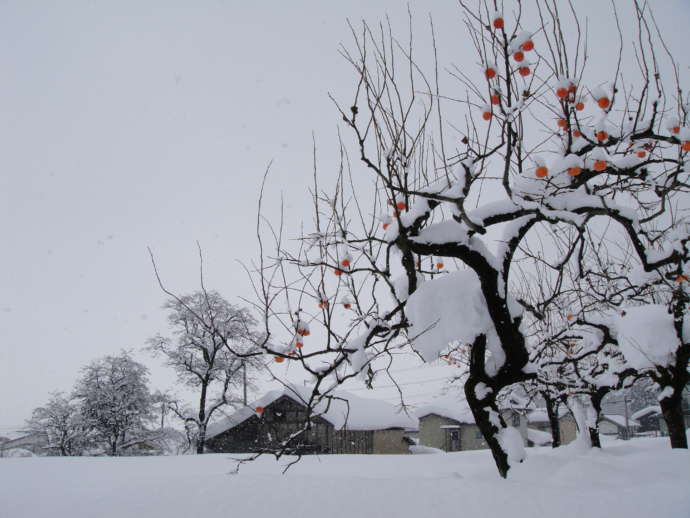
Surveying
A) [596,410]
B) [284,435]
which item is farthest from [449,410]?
[596,410]

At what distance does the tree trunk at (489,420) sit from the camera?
3.28 m

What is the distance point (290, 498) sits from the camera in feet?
8.75

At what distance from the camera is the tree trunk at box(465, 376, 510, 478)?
3277 millimetres

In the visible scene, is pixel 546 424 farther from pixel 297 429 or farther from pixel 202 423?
pixel 202 423

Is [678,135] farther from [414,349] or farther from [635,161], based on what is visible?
[414,349]

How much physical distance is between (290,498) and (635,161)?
3927mm

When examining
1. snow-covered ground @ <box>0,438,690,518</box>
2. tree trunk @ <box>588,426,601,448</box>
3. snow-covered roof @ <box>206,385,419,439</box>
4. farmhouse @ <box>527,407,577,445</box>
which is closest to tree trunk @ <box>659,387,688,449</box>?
tree trunk @ <box>588,426,601,448</box>

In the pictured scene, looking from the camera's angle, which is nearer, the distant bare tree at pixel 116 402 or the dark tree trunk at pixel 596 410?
the dark tree trunk at pixel 596 410

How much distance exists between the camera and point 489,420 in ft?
11.0

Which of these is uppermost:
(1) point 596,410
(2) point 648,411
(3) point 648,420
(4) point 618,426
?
(1) point 596,410

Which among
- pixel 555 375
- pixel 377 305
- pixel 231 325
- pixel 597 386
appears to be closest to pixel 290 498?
pixel 377 305

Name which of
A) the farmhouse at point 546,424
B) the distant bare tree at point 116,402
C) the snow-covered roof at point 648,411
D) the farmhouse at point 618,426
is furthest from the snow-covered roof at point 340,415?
the snow-covered roof at point 648,411

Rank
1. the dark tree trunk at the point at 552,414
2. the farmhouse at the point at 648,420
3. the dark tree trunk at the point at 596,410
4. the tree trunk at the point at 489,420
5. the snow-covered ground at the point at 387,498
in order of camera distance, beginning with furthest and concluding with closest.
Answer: the farmhouse at the point at 648,420 < the dark tree trunk at the point at 552,414 < the dark tree trunk at the point at 596,410 < the tree trunk at the point at 489,420 < the snow-covered ground at the point at 387,498

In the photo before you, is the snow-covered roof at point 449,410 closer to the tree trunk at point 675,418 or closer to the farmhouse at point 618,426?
the tree trunk at point 675,418
